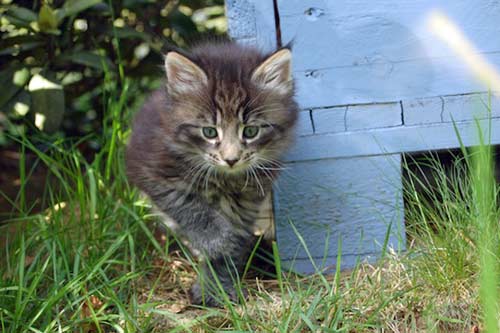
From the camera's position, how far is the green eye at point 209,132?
2889mm

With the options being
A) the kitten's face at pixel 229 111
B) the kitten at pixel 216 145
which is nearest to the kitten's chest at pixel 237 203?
the kitten at pixel 216 145

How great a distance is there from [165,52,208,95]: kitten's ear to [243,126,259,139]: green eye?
0.79 ft

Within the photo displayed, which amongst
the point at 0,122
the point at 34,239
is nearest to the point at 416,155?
the point at 34,239

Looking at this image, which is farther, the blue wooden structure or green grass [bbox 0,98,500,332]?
the blue wooden structure

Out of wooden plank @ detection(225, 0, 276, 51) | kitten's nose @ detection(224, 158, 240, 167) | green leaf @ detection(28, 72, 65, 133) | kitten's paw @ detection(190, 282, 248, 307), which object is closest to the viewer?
kitten's nose @ detection(224, 158, 240, 167)

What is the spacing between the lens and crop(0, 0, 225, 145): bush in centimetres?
353

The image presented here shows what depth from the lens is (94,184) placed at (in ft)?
10.8

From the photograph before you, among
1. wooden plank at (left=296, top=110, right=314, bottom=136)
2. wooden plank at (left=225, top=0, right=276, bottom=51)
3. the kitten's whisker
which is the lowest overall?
the kitten's whisker

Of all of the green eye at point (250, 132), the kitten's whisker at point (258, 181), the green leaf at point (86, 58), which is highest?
the green leaf at point (86, 58)

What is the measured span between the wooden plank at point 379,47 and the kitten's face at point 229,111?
11.6 inches

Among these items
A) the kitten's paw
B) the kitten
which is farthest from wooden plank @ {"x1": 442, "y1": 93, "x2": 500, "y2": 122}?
the kitten's paw

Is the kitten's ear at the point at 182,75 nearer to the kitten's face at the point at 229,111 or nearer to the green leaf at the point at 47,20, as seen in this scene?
the kitten's face at the point at 229,111

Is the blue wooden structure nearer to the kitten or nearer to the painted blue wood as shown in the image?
the painted blue wood

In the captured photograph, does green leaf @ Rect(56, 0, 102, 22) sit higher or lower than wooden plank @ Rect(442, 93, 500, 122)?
higher
